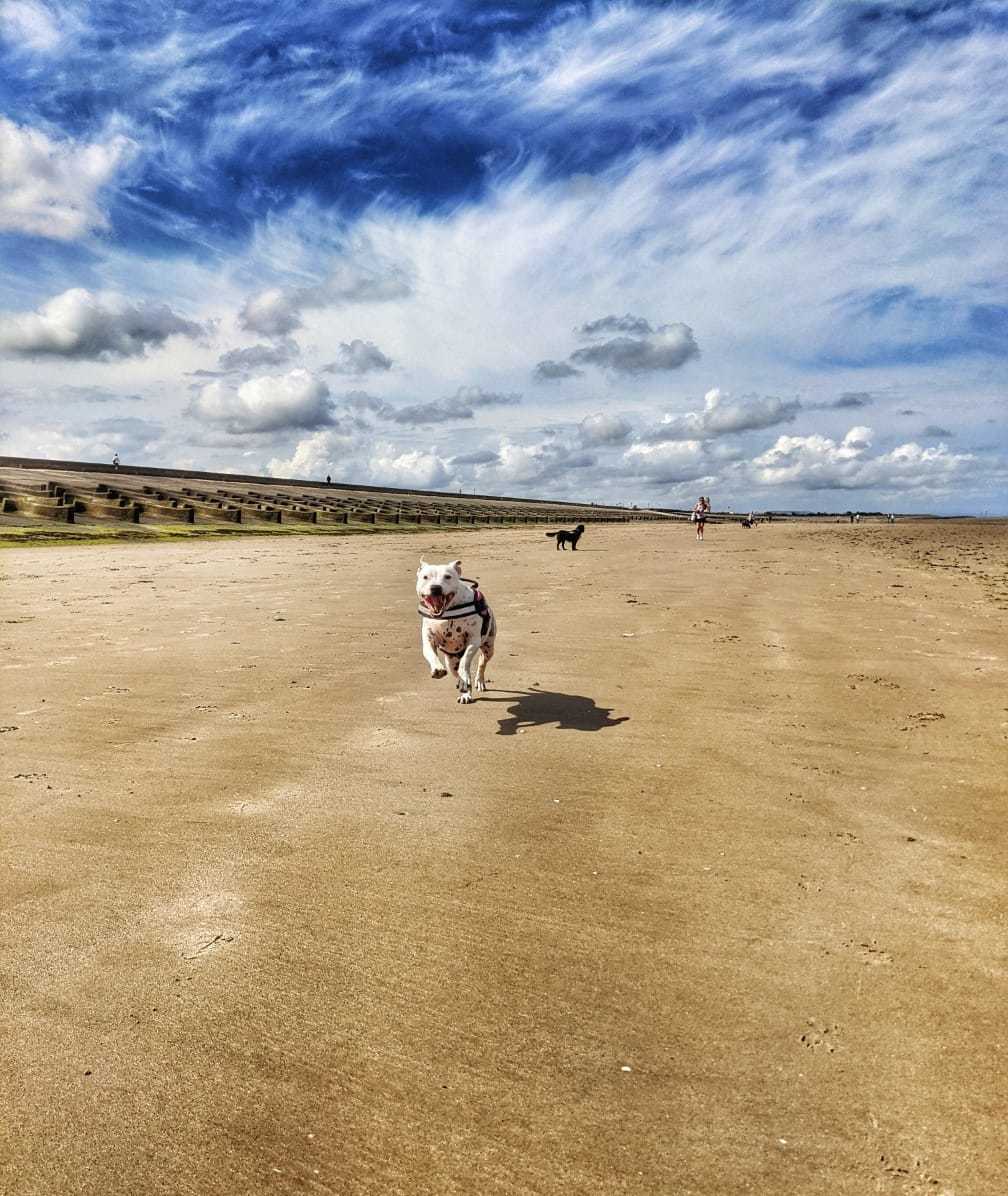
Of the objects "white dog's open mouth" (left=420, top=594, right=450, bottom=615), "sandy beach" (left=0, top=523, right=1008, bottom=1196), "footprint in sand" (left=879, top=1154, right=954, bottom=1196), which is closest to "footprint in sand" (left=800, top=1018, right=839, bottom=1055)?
"sandy beach" (left=0, top=523, right=1008, bottom=1196)

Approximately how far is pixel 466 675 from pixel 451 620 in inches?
24.6

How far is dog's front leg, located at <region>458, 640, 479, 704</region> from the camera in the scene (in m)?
8.41

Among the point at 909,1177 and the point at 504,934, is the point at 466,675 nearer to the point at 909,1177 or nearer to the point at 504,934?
the point at 504,934

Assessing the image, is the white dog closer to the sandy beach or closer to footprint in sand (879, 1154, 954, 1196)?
the sandy beach

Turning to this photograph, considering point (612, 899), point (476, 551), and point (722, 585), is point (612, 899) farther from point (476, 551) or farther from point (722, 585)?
point (476, 551)

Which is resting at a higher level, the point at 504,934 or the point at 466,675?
the point at 466,675

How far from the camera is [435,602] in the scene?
8.06m

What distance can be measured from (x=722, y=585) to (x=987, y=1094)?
642 inches

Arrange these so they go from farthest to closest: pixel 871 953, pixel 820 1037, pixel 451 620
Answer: pixel 451 620 < pixel 871 953 < pixel 820 1037

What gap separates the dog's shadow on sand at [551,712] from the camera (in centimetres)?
778

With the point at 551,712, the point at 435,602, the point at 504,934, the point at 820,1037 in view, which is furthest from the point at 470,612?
the point at 820,1037

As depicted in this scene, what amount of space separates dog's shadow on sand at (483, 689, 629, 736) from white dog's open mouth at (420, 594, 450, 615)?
1.30 meters

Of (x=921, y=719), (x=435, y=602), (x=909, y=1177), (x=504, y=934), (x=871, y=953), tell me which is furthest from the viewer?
(x=435, y=602)

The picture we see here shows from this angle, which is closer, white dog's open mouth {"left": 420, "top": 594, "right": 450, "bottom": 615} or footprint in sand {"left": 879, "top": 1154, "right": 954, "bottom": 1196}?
footprint in sand {"left": 879, "top": 1154, "right": 954, "bottom": 1196}
